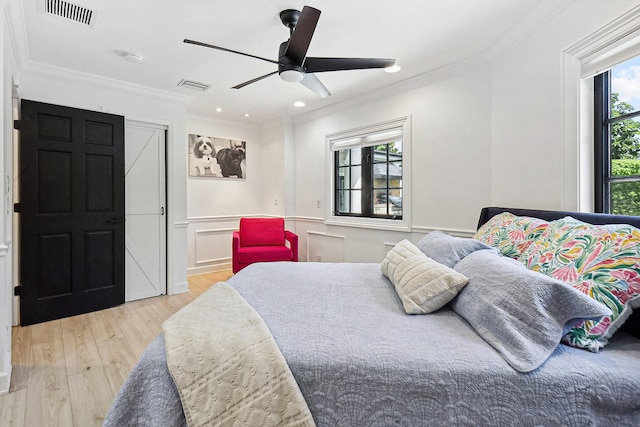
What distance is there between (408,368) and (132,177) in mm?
3701

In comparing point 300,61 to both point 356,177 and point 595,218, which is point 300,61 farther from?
point 356,177

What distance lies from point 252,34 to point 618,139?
256 centimetres

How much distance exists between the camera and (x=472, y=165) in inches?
116

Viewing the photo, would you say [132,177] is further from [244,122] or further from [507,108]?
[507,108]

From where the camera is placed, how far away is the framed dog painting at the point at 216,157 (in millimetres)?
4676

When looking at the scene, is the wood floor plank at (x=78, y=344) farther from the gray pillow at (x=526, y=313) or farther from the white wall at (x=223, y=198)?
the gray pillow at (x=526, y=313)

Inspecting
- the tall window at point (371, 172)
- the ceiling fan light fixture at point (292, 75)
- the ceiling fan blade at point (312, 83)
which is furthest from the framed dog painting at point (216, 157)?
the ceiling fan light fixture at point (292, 75)

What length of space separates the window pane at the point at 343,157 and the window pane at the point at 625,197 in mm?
2864

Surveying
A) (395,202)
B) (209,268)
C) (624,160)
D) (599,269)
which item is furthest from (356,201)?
(599,269)

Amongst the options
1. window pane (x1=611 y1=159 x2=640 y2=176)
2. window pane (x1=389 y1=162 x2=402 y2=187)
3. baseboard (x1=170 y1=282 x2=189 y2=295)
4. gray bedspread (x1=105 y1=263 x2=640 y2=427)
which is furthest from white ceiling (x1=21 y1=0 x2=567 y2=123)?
baseboard (x1=170 y1=282 x2=189 y2=295)

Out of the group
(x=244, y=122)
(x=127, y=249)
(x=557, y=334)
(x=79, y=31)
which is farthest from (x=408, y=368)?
(x=244, y=122)

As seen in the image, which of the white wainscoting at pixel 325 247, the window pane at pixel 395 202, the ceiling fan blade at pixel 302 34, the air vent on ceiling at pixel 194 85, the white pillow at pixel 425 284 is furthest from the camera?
the white wainscoting at pixel 325 247

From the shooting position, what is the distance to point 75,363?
2244mm

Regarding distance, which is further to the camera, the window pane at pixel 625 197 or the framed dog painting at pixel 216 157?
the framed dog painting at pixel 216 157
